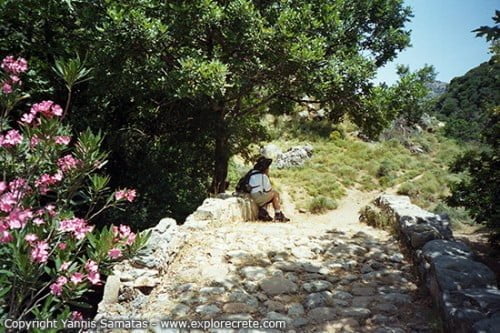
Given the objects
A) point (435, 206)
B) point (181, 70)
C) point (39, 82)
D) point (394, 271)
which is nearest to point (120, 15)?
point (181, 70)

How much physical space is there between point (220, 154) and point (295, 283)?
4263 mm

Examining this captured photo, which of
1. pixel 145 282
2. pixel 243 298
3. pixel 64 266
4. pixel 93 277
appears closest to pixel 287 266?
pixel 243 298

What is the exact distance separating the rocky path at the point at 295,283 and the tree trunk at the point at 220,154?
2495mm

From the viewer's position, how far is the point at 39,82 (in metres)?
5.66

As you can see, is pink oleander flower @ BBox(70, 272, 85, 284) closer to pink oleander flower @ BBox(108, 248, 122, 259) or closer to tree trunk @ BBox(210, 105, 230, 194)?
pink oleander flower @ BBox(108, 248, 122, 259)

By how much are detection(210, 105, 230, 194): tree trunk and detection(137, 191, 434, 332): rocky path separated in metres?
2.49

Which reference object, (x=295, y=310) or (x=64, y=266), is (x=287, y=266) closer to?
(x=295, y=310)

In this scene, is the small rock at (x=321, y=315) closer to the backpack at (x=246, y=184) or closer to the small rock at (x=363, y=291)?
the small rock at (x=363, y=291)

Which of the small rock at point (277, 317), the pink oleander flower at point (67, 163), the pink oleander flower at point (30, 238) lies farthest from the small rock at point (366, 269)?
the pink oleander flower at point (30, 238)

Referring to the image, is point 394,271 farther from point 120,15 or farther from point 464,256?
point 120,15

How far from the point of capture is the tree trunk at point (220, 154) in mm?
7531

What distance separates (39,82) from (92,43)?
1133mm

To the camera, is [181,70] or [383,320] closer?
[383,320]

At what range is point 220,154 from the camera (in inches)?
303
